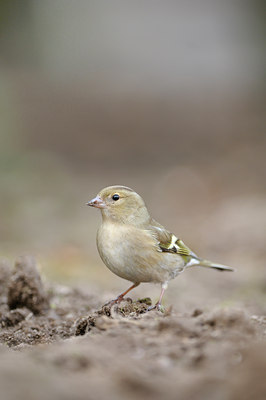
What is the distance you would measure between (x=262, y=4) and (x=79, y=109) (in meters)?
13.9

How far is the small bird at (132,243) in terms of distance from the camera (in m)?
5.16

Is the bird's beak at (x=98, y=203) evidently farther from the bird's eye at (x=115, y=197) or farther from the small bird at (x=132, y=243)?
the bird's eye at (x=115, y=197)

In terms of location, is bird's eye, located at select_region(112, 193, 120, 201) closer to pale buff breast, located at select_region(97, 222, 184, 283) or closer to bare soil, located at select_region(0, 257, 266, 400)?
pale buff breast, located at select_region(97, 222, 184, 283)

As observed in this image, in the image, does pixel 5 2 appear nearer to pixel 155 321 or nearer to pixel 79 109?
pixel 79 109

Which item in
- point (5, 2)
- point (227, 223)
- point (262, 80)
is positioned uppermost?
point (5, 2)

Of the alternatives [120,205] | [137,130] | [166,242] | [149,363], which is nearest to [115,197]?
[120,205]

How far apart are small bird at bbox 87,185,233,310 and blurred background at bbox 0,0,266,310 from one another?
2082 millimetres

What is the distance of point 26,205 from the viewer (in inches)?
560

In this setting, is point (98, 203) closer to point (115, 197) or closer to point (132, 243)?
point (115, 197)

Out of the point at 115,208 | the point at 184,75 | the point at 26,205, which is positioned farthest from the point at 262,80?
the point at 115,208

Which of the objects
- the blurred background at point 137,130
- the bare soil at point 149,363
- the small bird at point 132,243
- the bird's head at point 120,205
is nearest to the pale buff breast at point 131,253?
the small bird at point 132,243

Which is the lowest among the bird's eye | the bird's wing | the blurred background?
the bird's wing

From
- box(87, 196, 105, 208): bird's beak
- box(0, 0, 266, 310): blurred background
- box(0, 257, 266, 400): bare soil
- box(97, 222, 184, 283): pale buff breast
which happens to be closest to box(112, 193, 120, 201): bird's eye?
box(87, 196, 105, 208): bird's beak

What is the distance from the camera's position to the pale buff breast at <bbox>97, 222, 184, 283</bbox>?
513 cm
